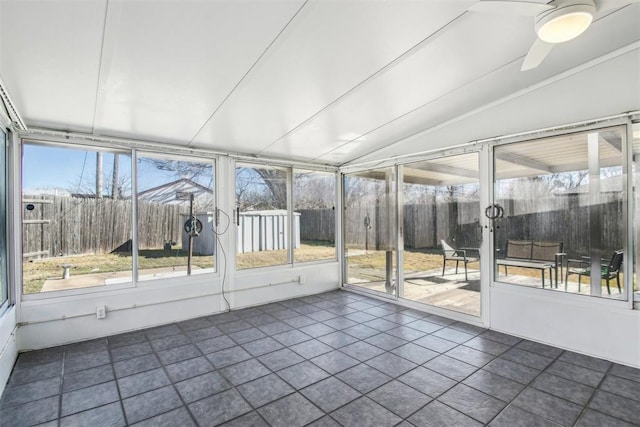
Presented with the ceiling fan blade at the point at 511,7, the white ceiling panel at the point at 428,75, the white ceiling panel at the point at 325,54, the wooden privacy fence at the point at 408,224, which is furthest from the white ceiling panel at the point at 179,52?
the wooden privacy fence at the point at 408,224

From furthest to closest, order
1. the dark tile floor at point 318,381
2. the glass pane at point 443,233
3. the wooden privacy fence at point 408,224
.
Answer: the glass pane at point 443,233
the wooden privacy fence at point 408,224
the dark tile floor at point 318,381

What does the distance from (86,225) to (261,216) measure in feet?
6.92

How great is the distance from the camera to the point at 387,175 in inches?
184

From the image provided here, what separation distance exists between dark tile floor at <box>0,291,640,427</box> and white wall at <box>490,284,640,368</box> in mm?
112

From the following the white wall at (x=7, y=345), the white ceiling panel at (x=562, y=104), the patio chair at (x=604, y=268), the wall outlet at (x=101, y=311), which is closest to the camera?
the white wall at (x=7, y=345)

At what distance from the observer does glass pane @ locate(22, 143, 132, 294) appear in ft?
10.2

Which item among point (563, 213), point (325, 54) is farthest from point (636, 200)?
point (325, 54)

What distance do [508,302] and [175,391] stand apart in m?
3.25

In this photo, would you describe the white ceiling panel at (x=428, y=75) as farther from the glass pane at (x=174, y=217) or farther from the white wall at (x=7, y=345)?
the white wall at (x=7, y=345)

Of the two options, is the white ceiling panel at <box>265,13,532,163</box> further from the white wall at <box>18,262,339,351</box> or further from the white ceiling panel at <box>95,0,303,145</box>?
the white wall at <box>18,262,339,351</box>

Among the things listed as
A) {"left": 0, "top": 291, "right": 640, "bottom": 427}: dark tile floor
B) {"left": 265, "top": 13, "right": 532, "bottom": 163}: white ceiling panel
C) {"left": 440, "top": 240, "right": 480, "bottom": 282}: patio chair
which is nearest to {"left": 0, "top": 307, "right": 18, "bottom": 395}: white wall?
{"left": 0, "top": 291, "right": 640, "bottom": 427}: dark tile floor

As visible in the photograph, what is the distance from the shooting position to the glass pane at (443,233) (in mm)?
3648

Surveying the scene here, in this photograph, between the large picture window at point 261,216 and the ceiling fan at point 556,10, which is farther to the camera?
the large picture window at point 261,216

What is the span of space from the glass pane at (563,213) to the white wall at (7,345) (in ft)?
14.8
